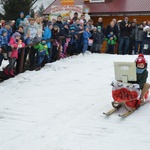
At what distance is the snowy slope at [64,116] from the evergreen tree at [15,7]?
499 inches

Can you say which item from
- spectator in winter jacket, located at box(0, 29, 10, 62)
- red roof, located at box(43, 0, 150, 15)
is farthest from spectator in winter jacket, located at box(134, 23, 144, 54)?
spectator in winter jacket, located at box(0, 29, 10, 62)

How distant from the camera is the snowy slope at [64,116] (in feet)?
17.8

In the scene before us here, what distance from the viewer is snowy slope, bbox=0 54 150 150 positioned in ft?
17.8

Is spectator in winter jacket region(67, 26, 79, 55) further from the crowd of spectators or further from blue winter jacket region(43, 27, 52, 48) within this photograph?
blue winter jacket region(43, 27, 52, 48)

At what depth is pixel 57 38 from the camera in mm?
11898

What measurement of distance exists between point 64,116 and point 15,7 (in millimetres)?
→ 17100

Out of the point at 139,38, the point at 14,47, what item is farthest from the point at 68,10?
the point at 14,47

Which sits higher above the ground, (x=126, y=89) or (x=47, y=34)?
(x=47, y=34)

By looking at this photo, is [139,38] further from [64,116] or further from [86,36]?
[64,116]

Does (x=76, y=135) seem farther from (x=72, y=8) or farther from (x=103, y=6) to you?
(x=103, y=6)

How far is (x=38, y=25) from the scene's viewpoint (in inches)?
420

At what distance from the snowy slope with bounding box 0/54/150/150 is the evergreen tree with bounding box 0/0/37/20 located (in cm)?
1267

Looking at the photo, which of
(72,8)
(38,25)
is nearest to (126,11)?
(72,8)

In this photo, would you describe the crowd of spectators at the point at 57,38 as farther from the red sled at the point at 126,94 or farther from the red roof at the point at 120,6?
the red roof at the point at 120,6
